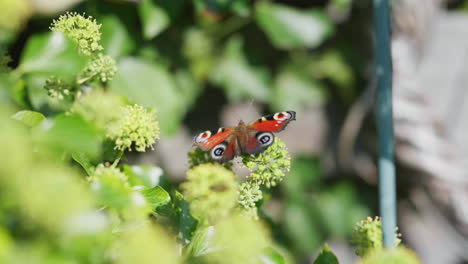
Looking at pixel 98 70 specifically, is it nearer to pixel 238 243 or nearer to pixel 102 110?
pixel 102 110

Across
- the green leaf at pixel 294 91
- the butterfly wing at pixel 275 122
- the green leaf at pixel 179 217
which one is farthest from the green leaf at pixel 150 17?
the green leaf at pixel 179 217

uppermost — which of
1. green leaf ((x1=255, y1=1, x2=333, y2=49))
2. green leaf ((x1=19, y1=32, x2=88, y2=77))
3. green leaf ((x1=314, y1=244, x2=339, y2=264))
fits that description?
green leaf ((x1=19, y1=32, x2=88, y2=77))

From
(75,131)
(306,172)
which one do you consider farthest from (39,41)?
(306,172)

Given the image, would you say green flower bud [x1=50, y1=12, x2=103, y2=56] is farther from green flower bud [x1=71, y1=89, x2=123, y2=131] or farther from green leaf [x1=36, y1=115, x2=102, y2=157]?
green leaf [x1=36, y1=115, x2=102, y2=157]

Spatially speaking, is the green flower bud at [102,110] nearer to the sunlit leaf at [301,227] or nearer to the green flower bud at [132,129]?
the green flower bud at [132,129]

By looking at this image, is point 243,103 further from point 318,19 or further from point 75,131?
point 75,131

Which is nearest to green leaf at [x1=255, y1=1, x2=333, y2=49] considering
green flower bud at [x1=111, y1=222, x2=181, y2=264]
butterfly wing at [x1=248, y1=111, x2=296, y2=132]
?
butterfly wing at [x1=248, y1=111, x2=296, y2=132]
